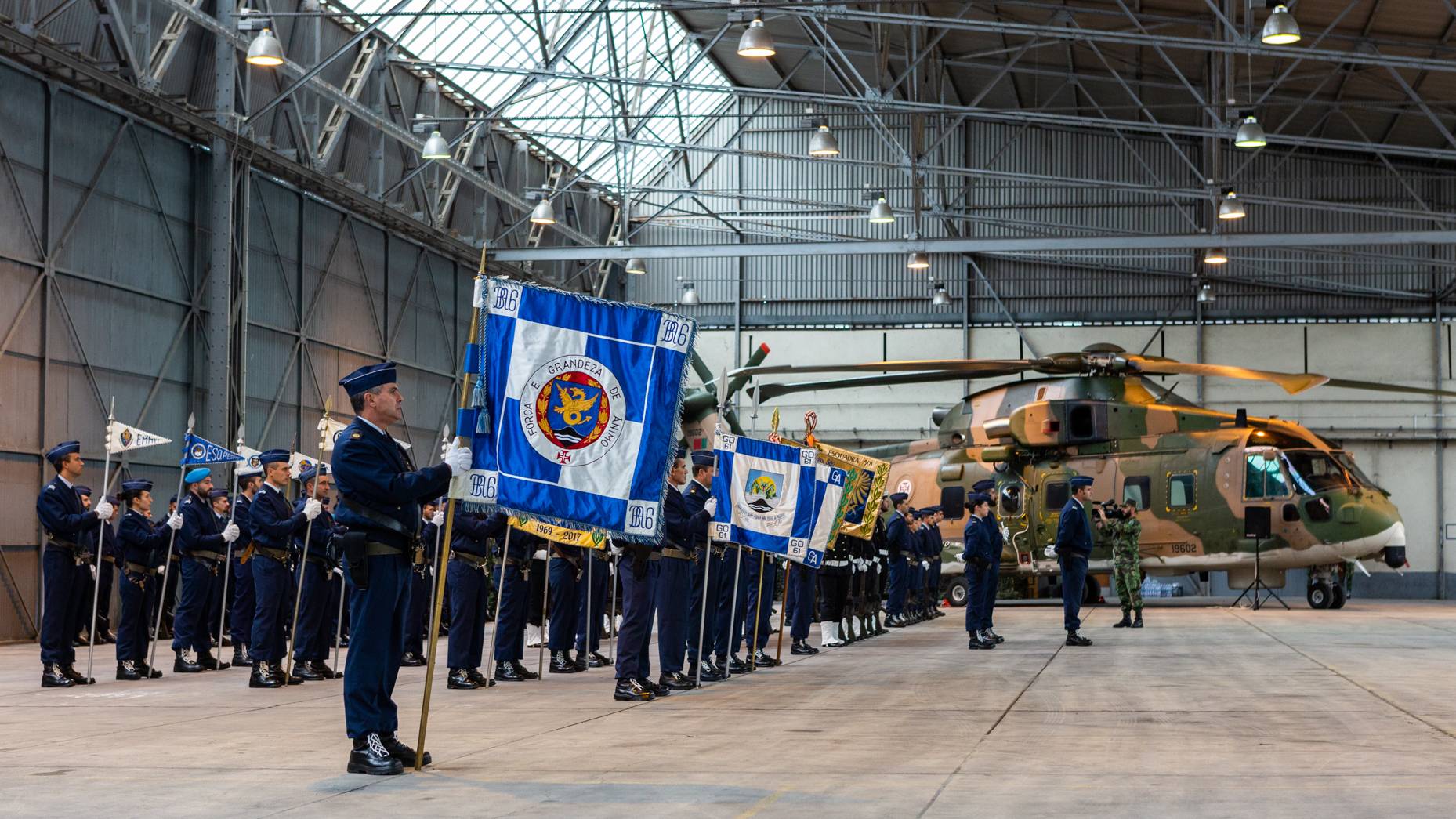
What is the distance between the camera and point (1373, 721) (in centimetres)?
805

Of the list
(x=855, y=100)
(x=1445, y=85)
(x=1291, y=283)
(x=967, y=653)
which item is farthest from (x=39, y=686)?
(x=1291, y=283)

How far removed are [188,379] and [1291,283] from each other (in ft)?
77.3

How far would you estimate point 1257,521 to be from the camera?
839 inches

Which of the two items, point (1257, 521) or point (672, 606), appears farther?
point (1257, 521)

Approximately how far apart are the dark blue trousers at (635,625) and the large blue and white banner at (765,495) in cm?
187

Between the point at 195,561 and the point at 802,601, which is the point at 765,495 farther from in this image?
the point at 195,561

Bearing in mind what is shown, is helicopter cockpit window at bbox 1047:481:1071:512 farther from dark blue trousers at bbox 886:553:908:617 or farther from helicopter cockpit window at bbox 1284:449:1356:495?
dark blue trousers at bbox 886:553:908:617

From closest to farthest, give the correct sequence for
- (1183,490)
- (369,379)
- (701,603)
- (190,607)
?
(369,379) → (701,603) → (190,607) → (1183,490)

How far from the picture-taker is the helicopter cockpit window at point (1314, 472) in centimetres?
2111

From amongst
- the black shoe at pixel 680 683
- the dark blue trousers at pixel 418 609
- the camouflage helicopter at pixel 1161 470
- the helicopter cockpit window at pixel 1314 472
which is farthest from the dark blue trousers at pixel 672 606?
the helicopter cockpit window at pixel 1314 472

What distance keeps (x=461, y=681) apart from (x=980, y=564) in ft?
20.7

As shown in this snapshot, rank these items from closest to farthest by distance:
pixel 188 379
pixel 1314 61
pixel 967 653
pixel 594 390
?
pixel 594 390 < pixel 967 653 < pixel 188 379 < pixel 1314 61

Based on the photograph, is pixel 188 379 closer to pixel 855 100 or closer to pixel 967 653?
pixel 855 100

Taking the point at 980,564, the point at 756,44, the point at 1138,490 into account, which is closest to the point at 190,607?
the point at 980,564
